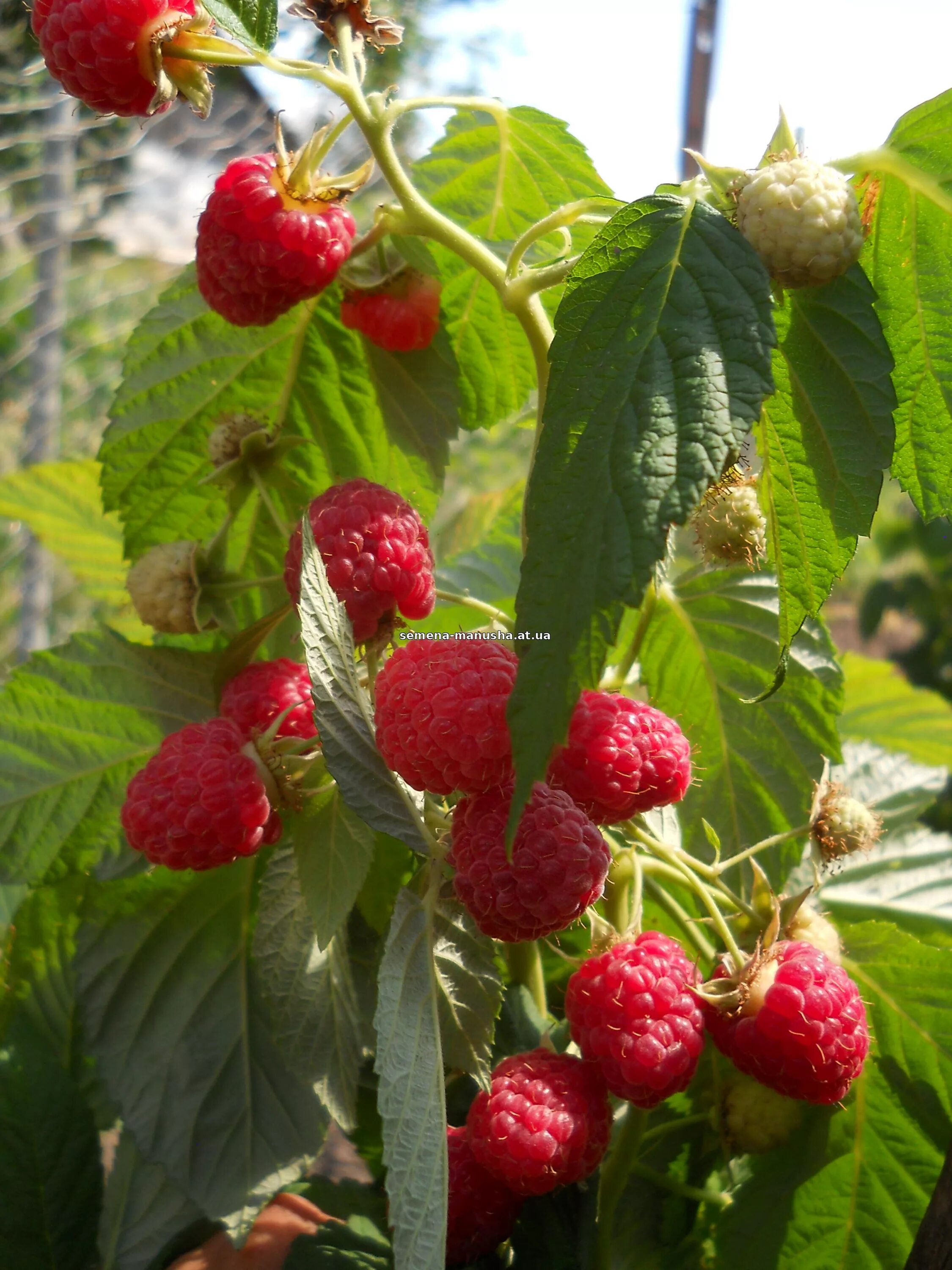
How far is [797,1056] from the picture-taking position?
437mm

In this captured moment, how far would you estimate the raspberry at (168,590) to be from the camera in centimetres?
51

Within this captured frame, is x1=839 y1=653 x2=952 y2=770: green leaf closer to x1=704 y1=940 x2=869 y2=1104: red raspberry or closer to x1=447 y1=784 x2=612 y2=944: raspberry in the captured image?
x1=704 y1=940 x2=869 y2=1104: red raspberry

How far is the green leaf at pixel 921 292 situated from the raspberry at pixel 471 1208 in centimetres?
32

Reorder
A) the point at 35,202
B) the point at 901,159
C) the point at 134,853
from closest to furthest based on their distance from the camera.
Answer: the point at 901,159 → the point at 134,853 → the point at 35,202

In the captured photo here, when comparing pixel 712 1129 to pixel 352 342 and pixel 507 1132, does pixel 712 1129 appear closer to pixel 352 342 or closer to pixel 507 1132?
pixel 507 1132

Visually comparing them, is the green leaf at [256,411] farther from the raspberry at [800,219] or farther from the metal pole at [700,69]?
the metal pole at [700,69]

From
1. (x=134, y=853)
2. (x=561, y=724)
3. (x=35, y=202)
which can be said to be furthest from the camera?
(x=35, y=202)

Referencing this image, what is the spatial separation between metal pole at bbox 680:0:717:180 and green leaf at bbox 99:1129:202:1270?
2.79 meters

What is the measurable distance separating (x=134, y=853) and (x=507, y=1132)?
22cm

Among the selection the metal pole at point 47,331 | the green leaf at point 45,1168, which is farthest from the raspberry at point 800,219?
the metal pole at point 47,331

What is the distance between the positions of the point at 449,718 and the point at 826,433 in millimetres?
177

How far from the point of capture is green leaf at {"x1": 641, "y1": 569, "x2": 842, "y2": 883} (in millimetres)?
565

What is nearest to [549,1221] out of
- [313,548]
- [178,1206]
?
[178,1206]

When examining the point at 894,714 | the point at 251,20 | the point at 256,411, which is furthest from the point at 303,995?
the point at 894,714
